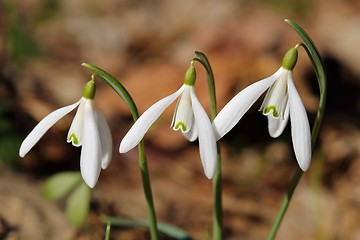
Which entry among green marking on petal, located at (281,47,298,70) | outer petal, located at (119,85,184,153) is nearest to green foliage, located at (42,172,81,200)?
outer petal, located at (119,85,184,153)

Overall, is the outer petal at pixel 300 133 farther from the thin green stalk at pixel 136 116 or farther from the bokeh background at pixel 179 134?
the bokeh background at pixel 179 134

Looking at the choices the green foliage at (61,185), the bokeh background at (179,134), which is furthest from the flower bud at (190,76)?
the bokeh background at (179,134)

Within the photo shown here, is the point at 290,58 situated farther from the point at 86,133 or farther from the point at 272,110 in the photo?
the point at 86,133

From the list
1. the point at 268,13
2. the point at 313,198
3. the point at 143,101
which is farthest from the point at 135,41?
the point at 313,198

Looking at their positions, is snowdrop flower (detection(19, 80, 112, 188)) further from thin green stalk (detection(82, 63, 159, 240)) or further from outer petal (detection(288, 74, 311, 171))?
outer petal (detection(288, 74, 311, 171))

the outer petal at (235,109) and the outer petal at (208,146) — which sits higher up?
the outer petal at (235,109)

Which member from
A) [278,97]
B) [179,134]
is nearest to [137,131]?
[278,97]

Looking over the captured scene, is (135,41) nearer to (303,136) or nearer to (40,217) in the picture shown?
(40,217)
